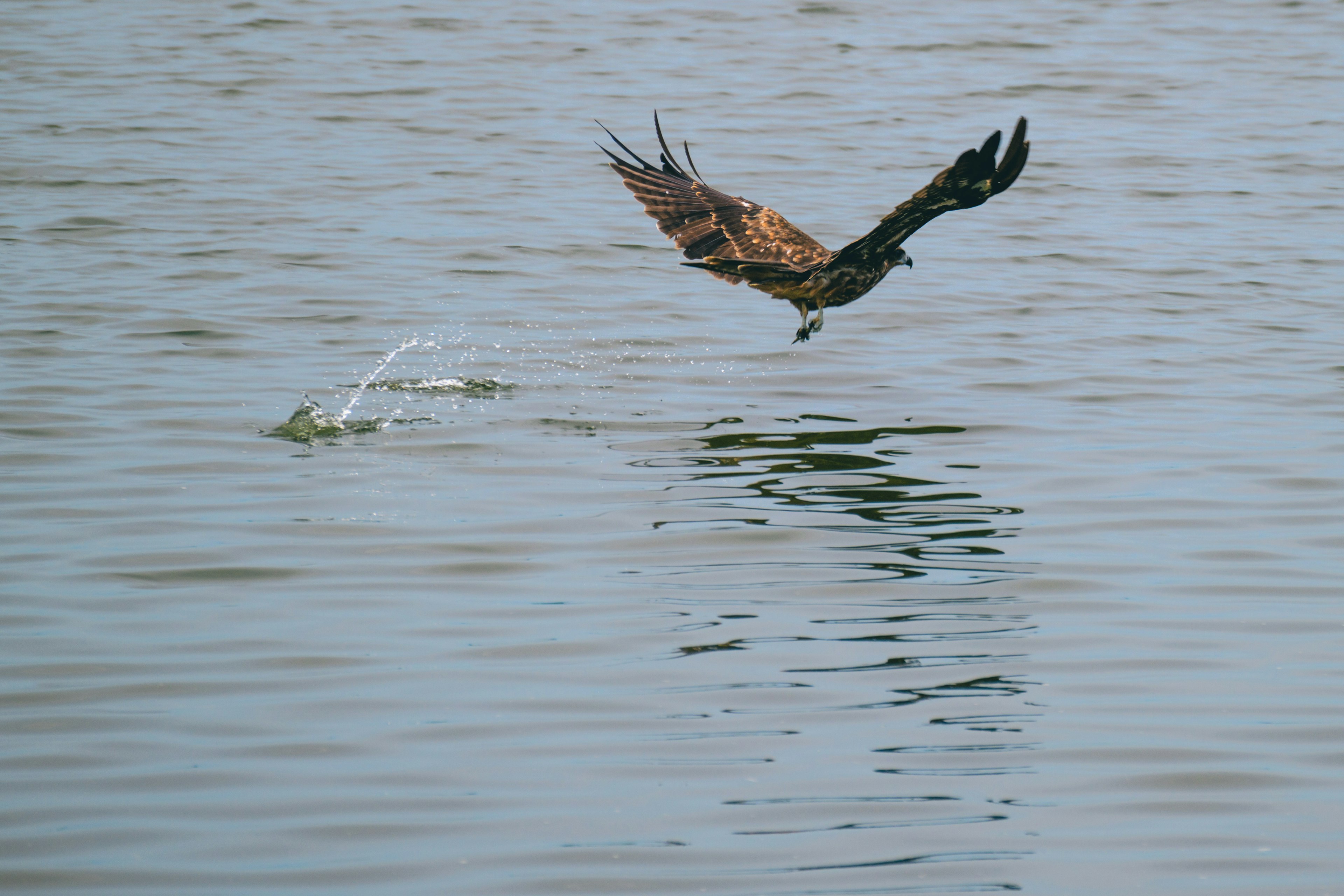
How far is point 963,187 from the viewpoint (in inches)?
286

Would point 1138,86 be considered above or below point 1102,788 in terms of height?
→ above

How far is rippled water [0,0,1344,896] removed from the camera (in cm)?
425

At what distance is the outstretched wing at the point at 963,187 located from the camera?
22.6 ft

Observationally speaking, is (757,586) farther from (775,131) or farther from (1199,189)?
(775,131)

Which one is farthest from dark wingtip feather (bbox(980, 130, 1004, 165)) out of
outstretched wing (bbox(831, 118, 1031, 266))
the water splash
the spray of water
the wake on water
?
the spray of water

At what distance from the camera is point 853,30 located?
26.2 meters

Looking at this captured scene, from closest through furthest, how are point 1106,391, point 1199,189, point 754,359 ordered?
point 1106,391, point 754,359, point 1199,189

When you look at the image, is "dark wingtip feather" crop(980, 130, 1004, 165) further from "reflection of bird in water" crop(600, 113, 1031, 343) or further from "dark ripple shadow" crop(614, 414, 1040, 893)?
"dark ripple shadow" crop(614, 414, 1040, 893)

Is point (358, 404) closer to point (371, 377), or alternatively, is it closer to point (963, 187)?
point (371, 377)

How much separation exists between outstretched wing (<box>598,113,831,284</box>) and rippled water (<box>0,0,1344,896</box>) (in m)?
0.91

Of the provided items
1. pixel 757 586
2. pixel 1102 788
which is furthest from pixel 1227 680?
pixel 757 586

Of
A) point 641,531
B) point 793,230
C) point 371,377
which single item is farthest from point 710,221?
point 641,531

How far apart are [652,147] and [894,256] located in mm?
9243

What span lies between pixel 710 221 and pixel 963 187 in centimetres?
282
